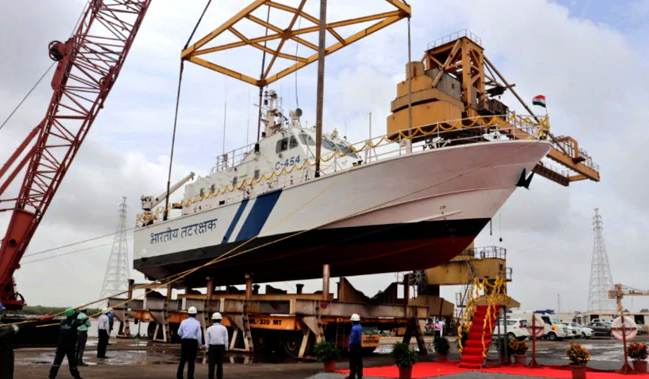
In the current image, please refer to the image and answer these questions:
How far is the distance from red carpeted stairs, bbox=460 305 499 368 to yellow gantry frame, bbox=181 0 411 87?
344 inches

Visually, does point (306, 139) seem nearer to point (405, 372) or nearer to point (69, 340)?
point (405, 372)

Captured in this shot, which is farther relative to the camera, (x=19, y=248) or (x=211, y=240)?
(x=19, y=248)

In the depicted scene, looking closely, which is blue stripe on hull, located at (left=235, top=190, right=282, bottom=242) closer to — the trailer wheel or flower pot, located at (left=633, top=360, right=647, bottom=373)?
the trailer wheel

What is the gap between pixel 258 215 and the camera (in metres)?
15.7

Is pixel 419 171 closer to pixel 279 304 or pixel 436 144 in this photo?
Result: pixel 436 144

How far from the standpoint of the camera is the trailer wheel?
1370 centimetres

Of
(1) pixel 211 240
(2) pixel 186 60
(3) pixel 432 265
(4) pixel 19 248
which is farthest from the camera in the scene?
(4) pixel 19 248

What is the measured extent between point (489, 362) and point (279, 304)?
5.07 meters

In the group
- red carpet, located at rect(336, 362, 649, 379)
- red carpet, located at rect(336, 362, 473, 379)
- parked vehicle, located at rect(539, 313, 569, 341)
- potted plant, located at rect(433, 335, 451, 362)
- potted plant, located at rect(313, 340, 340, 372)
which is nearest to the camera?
red carpet, located at rect(336, 362, 649, 379)

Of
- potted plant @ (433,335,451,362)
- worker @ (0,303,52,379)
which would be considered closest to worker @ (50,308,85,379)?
worker @ (0,303,52,379)

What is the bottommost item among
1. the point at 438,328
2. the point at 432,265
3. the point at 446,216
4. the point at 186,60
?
the point at 438,328

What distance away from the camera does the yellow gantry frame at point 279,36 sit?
53.2 ft

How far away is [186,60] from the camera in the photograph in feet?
62.3

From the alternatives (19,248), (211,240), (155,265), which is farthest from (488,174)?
(19,248)
